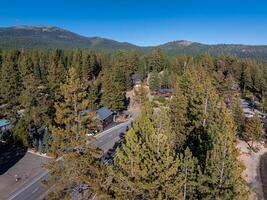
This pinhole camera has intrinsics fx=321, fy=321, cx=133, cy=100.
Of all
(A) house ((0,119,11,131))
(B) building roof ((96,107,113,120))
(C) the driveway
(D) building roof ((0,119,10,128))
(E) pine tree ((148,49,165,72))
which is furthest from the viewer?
(E) pine tree ((148,49,165,72))

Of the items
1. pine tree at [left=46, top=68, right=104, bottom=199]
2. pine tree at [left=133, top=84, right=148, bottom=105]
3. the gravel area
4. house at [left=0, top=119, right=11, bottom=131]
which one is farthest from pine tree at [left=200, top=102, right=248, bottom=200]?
pine tree at [left=133, top=84, right=148, bottom=105]

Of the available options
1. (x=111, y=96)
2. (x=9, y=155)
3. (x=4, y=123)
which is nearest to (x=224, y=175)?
(x=9, y=155)

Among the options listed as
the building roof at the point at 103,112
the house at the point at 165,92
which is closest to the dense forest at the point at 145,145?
the building roof at the point at 103,112

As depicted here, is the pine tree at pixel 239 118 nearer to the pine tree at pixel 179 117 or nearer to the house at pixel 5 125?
the pine tree at pixel 179 117

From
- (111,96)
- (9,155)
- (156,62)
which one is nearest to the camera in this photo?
(9,155)

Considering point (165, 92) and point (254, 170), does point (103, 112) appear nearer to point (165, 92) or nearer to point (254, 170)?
point (165, 92)

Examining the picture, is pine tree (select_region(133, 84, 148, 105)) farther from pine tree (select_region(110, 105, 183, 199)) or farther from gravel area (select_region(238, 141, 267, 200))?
pine tree (select_region(110, 105, 183, 199))
